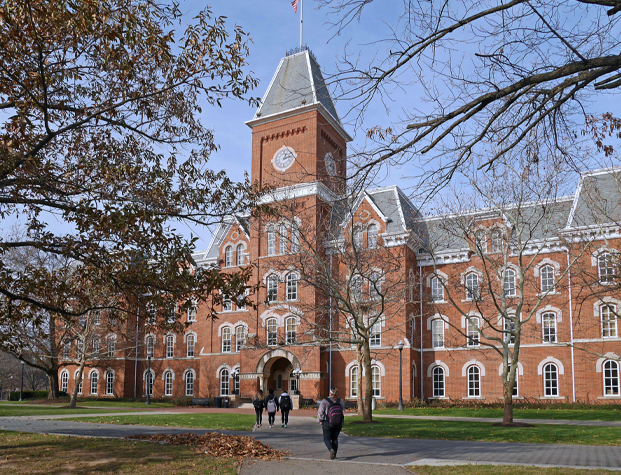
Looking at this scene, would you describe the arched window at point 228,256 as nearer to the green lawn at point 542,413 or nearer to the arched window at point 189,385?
the arched window at point 189,385

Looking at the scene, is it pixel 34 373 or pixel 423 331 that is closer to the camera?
pixel 423 331

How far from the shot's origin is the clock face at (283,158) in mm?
41531

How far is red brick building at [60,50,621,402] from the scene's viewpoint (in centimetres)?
3231

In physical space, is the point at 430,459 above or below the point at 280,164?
below

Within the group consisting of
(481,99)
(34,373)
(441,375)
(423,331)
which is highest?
(481,99)

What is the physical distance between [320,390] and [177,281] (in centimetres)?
2738

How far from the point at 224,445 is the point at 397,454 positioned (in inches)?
166

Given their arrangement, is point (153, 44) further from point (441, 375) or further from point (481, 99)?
point (441, 375)

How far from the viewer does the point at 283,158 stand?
4219cm

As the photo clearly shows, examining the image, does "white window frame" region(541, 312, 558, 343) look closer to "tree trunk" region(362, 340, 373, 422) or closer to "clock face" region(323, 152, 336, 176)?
"tree trunk" region(362, 340, 373, 422)

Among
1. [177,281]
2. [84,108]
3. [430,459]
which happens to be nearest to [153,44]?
[84,108]

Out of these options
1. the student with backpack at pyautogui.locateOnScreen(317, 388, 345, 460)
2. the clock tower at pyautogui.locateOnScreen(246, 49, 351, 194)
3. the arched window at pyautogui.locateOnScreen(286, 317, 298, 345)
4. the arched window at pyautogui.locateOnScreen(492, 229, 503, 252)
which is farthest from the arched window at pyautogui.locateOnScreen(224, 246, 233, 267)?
the student with backpack at pyautogui.locateOnScreen(317, 388, 345, 460)

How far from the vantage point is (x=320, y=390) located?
37312 millimetres

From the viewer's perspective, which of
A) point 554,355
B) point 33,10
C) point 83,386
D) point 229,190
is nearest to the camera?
point 33,10
